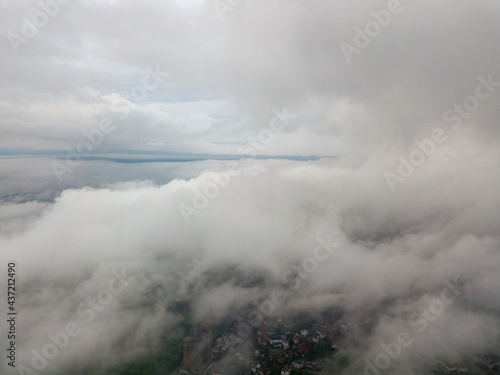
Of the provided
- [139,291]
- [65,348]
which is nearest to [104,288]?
[139,291]

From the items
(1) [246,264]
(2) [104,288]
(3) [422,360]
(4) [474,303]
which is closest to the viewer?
(3) [422,360]

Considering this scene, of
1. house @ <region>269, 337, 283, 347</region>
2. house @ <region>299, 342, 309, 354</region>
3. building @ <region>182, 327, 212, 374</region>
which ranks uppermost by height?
building @ <region>182, 327, 212, 374</region>

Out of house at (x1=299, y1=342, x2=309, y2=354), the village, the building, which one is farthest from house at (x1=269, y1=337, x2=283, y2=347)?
the building

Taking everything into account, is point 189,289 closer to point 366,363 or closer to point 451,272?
point 366,363

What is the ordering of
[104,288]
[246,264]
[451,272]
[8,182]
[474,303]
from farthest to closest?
[8,182] < [246,264] < [451,272] < [104,288] < [474,303]

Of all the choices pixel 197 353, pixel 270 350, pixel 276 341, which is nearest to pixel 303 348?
pixel 276 341

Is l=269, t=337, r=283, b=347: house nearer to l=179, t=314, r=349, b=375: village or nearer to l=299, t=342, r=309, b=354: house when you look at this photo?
l=179, t=314, r=349, b=375: village

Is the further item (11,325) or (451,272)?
(451,272)

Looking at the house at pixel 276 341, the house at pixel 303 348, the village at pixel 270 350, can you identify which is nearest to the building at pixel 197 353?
the village at pixel 270 350
